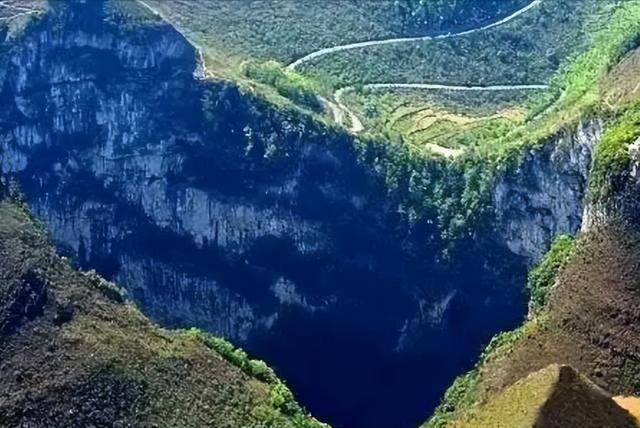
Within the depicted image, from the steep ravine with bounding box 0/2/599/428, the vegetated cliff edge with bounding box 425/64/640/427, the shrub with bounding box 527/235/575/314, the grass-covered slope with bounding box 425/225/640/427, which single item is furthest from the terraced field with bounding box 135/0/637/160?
the grass-covered slope with bounding box 425/225/640/427

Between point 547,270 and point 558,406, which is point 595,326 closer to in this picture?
point 547,270

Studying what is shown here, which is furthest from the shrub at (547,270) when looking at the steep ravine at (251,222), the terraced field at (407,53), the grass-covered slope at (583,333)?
the terraced field at (407,53)

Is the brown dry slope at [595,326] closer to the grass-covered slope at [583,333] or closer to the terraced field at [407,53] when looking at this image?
the grass-covered slope at [583,333]

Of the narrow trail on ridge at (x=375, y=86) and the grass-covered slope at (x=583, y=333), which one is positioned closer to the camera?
the grass-covered slope at (x=583, y=333)

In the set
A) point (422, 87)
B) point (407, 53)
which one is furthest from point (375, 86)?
point (407, 53)

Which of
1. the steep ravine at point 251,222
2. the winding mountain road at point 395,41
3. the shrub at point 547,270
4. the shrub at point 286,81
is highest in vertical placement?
the winding mountain road at point 395,41

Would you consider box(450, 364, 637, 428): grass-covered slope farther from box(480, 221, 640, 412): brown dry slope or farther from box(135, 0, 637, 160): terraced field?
box(135, 0, 637, 160): terraced field
